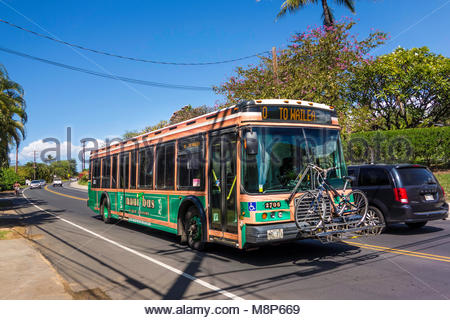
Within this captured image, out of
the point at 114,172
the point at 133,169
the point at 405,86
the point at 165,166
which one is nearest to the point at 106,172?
the point at 114,172

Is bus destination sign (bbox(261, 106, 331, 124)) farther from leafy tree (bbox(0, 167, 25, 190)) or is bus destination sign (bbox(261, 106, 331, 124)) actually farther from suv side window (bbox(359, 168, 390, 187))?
leafy tree (bbox(0, 167, 25, 190))

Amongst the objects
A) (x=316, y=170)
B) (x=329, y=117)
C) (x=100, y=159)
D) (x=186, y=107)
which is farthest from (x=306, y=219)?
(x=186, y=107)

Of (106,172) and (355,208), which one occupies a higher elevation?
(106,172)

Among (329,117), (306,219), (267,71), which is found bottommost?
(306,219)

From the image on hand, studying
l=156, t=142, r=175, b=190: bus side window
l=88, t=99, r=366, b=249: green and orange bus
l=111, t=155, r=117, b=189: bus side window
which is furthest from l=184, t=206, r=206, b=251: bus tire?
l=111, t=155, r=117, b=189: bus side window

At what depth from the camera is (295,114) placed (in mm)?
7832

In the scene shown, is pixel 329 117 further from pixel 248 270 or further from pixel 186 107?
pixel 186 107

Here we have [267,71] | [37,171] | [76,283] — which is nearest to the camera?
[76,283]

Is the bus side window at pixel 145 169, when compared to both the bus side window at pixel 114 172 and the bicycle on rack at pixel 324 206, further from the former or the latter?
the bicycle on rack at pixel 324 206

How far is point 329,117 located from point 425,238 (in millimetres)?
4367

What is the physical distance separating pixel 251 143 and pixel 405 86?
25.6 meters

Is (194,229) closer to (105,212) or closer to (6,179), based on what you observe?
(105,212)

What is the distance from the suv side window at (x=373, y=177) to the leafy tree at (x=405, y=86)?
15958 millimetres
